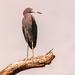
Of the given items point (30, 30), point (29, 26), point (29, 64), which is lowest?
point (29, 64)

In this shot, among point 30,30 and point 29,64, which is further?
point 30,30

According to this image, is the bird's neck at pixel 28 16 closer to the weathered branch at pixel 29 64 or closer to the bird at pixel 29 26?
the bird at pixel 29 26

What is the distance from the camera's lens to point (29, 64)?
806cm

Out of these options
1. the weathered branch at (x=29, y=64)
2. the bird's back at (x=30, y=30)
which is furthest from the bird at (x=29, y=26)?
the weathered branch at (x=29, y=64)

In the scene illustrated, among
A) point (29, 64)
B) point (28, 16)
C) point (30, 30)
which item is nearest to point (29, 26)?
point (30, 30)

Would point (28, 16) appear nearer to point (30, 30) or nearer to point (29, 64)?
point (30, 30)

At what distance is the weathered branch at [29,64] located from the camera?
798cm

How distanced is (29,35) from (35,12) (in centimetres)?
104

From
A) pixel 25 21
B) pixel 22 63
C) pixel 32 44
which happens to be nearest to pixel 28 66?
pixel 22 63

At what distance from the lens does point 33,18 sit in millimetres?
9188

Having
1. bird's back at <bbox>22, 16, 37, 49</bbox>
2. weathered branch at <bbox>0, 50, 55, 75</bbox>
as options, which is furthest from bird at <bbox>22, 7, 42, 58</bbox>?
weathered branch at <bbox>0, 50, 55, 75</bbox>

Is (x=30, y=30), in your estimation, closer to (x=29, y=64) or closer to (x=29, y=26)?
(x=29, y=26)

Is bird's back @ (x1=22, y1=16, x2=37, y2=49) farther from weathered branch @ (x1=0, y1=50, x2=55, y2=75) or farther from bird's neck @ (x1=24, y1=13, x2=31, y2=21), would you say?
weathered branch @ (x1=0, y1=50, x2=55, y2=75)

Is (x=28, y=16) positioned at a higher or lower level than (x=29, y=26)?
higher
